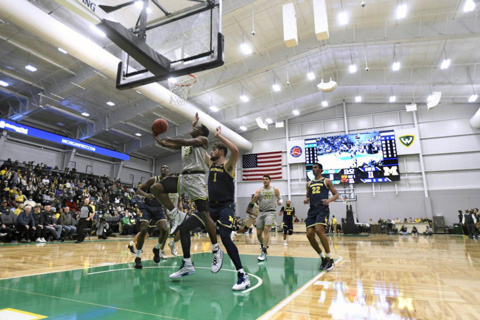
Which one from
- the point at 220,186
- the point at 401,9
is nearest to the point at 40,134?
the point at 220,186

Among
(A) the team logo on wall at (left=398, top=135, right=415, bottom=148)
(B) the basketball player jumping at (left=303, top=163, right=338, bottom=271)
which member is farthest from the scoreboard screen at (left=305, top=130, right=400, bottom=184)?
(B) the basketball player jumping at (left=303, top=163, right=338, bottom=271)

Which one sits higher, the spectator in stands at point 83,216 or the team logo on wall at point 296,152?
the team logo on wall at point 296,152

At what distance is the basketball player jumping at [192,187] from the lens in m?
3.44

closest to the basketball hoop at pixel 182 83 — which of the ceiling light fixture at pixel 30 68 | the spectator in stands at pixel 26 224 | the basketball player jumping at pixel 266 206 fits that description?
the basketball player jumping at pixel 266 206

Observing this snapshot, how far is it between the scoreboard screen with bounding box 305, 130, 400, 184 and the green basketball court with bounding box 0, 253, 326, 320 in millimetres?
18952

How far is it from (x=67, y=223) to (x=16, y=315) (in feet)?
35.6

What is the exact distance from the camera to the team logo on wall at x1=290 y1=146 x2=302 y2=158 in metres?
24.2

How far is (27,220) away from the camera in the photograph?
9742 millimetres

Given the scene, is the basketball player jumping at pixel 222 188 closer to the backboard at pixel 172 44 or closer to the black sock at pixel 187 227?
the black sock at pixel 187 227

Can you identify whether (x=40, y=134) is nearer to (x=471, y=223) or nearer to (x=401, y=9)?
(x=401, y=9)

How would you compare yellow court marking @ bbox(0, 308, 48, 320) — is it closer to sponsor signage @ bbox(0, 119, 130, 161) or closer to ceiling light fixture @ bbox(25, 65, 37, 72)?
ceiling light fixture @ bbox(25, 65, 37, 72)

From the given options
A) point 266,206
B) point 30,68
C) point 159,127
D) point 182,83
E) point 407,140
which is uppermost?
point 30,68

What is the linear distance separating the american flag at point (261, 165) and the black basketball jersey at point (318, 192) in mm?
19652

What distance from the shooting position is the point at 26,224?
9.60 meters
